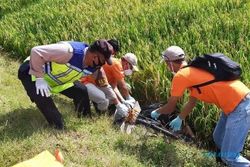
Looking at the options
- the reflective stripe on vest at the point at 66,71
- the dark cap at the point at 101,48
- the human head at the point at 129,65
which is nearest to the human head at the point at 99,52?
the dark cap at the point at 101,48

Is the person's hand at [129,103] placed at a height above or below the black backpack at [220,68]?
below

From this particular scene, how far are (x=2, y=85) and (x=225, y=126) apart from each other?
10.6 ft

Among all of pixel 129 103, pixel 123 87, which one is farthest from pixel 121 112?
pixel 123 87

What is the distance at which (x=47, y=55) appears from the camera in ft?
15.1

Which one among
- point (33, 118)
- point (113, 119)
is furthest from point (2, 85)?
point (113, 119)

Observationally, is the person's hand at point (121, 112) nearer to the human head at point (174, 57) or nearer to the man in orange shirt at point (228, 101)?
the human head at point (174, 57)

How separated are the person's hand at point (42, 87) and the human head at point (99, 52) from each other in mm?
515

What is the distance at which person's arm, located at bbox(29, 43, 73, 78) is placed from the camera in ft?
15.1

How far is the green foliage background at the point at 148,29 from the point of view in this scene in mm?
5828

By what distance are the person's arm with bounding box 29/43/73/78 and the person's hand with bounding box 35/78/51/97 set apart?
52mm

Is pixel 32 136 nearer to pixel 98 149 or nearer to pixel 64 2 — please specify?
pixel 98 149

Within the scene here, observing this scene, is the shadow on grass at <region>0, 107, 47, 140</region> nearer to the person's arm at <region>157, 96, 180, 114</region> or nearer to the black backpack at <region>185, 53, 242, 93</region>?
the person's arm at <region>157, 96, 180, 114</region>

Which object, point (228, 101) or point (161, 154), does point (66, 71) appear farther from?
point (228, 101)

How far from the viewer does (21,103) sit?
5707 mm
